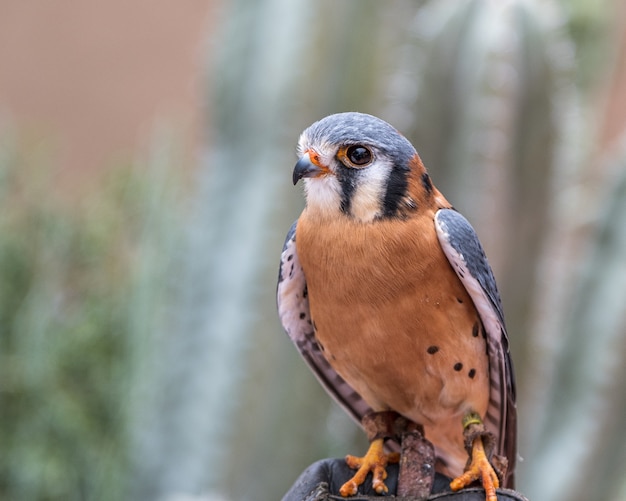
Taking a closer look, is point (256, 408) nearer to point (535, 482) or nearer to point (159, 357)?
point (159, 357)

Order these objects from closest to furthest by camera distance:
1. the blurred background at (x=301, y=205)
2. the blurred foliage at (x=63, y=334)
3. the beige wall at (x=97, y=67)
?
1. the blurred background at (x=301, y=205)
2. the blurred foliage at (x=63, y=334)
3. the beige wall at (x=97, y=67)

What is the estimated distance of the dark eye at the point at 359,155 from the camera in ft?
3.02

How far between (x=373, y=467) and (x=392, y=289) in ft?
0.85

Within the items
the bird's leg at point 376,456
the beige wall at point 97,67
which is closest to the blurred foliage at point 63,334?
the beige wall at point 97,67

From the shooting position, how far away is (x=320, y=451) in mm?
2352

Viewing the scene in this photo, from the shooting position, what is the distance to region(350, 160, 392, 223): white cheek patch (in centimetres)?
94

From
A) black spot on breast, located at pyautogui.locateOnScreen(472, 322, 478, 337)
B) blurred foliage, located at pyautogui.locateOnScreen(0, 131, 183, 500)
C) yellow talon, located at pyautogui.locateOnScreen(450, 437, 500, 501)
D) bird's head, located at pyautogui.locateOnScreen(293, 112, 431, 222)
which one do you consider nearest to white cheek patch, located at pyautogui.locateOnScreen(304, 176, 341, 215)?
bird's head, located at pyautogui.locateOnScreen(293, 112, 431, 222)

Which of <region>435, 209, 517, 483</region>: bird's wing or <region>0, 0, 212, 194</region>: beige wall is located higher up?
<region>0, 0, 212, 194</region>: beige wall

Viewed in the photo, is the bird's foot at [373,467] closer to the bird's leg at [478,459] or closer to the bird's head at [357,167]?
the bird's leg at [478,459]

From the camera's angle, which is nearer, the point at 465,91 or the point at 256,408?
the point at 465,91

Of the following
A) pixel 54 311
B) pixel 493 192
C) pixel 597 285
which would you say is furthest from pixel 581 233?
pixel 54 311

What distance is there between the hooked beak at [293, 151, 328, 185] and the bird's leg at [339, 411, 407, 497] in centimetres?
39

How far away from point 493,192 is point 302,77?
A: 53 centimetres

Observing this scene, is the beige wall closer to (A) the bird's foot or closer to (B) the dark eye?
(A) the bird's foot
